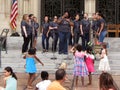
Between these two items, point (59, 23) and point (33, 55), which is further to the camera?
point (59, 23)

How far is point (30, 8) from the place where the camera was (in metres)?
26.8

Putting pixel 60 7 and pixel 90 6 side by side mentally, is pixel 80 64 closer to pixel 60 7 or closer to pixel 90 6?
pixel 90 6

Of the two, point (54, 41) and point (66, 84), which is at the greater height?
point (54, 41)

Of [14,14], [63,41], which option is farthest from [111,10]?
[63,41]

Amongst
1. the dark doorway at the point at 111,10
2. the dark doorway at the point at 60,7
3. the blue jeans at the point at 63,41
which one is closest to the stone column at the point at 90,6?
the dark doorway at the point at 60,7

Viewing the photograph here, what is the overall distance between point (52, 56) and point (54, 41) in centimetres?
147

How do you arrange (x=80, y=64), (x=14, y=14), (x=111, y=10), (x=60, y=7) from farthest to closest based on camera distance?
1. (x=60, y=7)
2. (x=111, y=10)
3. (x=14, y=14)
4. (x=80, y=64)

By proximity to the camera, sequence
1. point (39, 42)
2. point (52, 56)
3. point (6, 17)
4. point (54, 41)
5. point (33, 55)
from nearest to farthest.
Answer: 1. point (33, 55)
2. point (52, 56)
3. point (54, 41)
4. point (39, 42)
5. point (6, 17)

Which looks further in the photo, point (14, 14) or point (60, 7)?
point (60, 7)

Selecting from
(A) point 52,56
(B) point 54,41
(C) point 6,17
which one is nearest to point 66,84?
(A) point 52,56

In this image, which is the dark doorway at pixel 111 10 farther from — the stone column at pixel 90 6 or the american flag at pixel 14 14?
the american flag at pixel 14 14

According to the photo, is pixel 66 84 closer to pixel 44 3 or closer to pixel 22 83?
pixel 22 83

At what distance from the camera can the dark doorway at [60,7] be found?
27812 mm

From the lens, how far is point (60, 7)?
27891 millimetres
